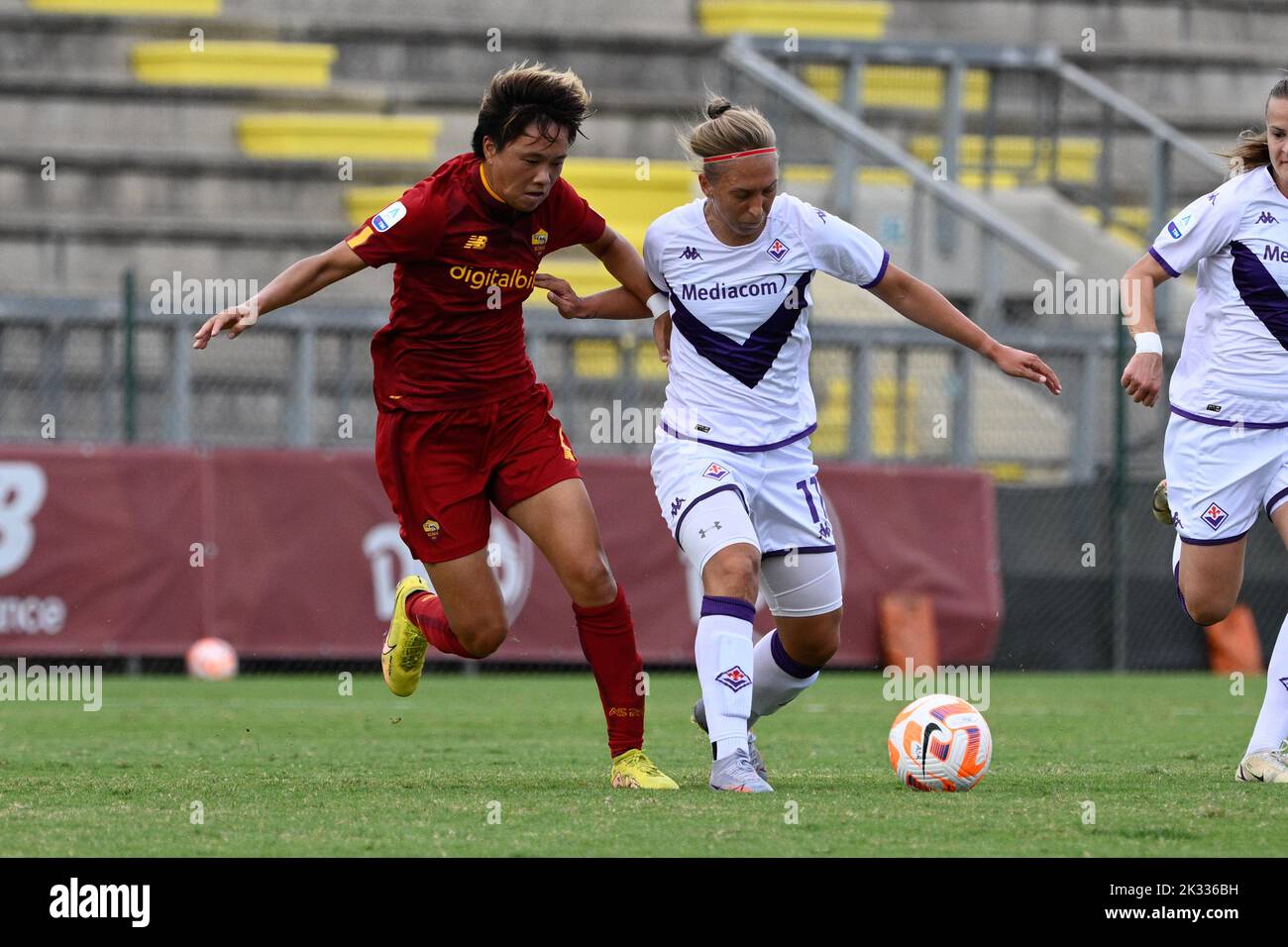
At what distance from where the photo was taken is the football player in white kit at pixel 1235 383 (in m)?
7.43

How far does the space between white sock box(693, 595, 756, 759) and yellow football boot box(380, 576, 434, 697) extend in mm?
1700

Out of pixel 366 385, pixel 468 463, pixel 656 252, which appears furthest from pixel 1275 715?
pixel 366 385

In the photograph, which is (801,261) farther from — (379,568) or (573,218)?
(379,568)

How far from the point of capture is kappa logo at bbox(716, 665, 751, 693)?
276 inches

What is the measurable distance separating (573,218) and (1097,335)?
989 centimetres

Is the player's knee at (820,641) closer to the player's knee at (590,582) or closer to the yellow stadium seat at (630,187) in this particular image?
the player's knee at (590,582)

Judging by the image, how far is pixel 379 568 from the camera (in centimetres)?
1440

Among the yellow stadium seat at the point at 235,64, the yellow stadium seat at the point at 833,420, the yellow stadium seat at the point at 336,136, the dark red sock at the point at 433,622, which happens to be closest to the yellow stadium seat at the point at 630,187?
the yellow stadium seat at the point at 336,136

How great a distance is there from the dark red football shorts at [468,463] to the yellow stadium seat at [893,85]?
1306 centimetres

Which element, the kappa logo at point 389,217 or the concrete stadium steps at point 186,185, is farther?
the concrete stadium steps at point 186,185

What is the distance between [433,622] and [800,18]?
1523cm

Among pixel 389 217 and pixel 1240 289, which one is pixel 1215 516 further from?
pixel 389 217

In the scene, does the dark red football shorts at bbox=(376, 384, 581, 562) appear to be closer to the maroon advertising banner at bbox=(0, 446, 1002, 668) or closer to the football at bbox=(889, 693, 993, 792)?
the football at bbox=(889, 693, 993, 792)
